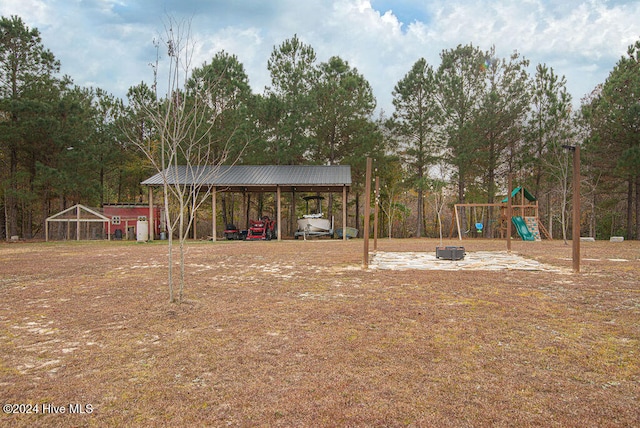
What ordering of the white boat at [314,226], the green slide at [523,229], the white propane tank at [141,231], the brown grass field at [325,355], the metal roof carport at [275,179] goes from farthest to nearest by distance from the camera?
the white boat at [314,226]
the green slide at [523,229]
the metal roof carport at [275,179]
the white propane tank at [141,231]
the brown grass field at [325,355]

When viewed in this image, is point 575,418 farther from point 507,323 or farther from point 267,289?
point 267,289

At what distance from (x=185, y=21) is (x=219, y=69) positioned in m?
18.5

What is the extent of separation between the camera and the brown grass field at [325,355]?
2285 mm

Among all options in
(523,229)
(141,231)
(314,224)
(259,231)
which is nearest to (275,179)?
(259,231)

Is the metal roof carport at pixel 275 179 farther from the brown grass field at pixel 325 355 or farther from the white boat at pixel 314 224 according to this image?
the brown grass field at pixel 325 355

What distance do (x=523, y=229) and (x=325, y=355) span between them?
70.2 feet

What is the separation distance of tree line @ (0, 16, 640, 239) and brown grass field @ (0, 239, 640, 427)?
1529cm

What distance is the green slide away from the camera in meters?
20.9

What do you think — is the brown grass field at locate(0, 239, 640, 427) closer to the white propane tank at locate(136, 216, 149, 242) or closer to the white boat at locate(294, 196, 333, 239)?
the white propane tank at locate(136, 216, 149, 242)

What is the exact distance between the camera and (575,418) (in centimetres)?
218

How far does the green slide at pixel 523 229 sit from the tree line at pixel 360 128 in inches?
92.4

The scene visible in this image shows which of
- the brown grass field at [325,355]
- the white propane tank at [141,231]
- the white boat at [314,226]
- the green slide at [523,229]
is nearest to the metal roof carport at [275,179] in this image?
the white propane tank at [141,231]

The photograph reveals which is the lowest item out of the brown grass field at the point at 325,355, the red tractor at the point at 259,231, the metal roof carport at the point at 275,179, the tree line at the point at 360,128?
the brown grass field at the point at 325,355

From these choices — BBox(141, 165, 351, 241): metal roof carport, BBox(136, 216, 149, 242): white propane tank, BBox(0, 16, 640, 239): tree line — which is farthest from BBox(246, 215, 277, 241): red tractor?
BBox(136, 216, 149, 242): white propane tank
